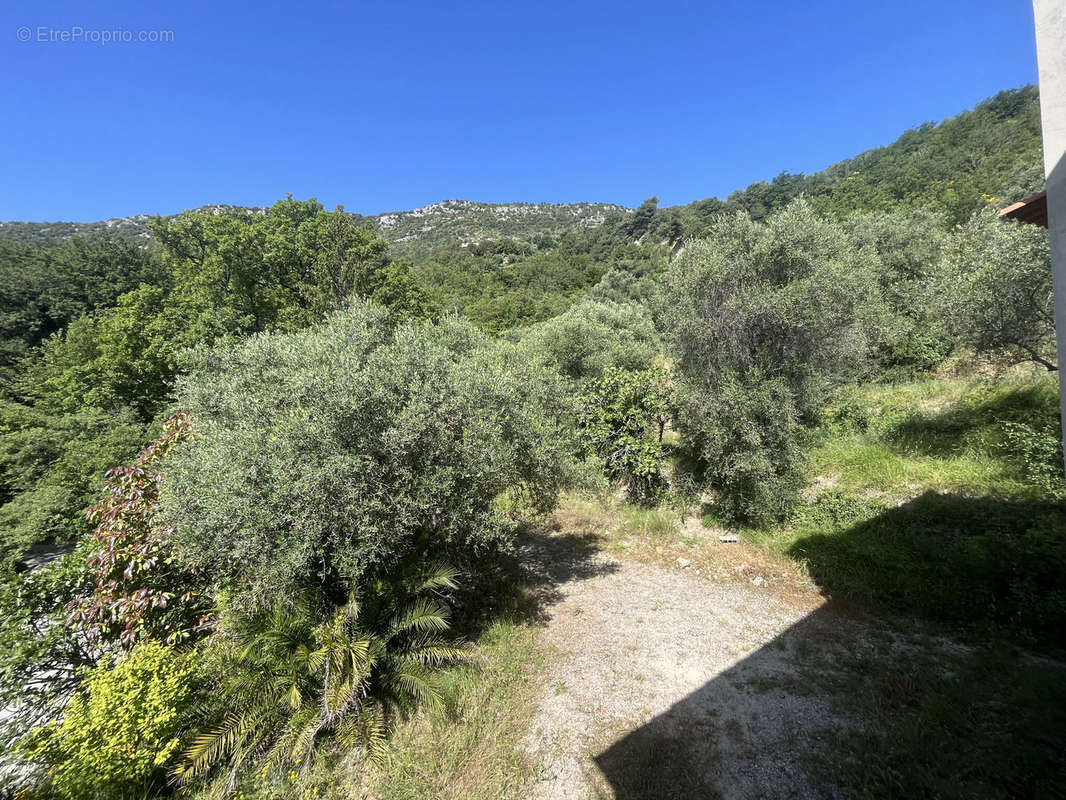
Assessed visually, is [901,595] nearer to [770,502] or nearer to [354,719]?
[770,502]

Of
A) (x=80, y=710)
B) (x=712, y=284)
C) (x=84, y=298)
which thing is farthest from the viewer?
(x=84, y=298)

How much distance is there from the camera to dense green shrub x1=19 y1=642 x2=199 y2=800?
4016mm

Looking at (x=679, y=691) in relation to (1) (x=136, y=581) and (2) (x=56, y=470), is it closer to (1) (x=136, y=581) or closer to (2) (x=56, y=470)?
(1) (x=136, y=581)

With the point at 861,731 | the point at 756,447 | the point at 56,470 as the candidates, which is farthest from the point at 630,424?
the point at 56,470

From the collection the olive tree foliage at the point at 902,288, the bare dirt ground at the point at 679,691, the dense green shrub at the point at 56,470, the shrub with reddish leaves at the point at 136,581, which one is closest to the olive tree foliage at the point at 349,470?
the shrub with reddish leaves at the point at 136,581

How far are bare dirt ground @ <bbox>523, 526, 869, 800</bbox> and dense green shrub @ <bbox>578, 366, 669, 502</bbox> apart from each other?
3.59 metres

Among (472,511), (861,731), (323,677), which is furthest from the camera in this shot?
(472,511)

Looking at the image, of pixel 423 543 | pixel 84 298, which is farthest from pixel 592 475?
pixel 84 298

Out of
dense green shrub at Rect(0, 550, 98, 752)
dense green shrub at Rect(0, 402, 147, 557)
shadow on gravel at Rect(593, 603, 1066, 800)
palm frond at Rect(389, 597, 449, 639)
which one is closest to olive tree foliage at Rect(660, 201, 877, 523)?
shadow on gravel at Rect(593, 603, 1066, 800)

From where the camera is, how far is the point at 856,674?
569 cm

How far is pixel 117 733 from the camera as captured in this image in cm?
416

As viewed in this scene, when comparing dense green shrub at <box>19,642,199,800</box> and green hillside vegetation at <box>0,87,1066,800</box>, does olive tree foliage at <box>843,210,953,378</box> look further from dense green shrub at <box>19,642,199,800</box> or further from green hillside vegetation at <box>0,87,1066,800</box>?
dense green shrub at <box>19,642,199,800</box>

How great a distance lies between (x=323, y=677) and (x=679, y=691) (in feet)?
17.1

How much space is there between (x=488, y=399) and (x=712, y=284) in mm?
8667
